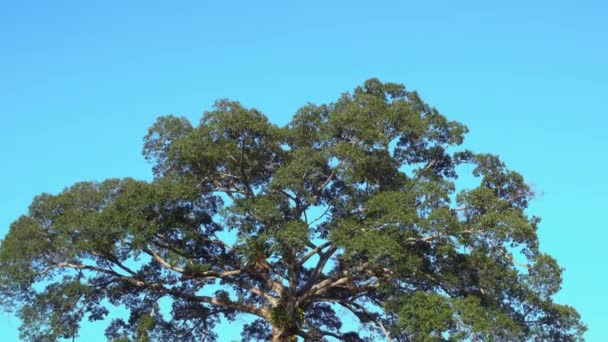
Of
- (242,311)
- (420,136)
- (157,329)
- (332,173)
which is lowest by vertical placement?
(157,329)

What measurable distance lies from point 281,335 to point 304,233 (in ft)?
12.8

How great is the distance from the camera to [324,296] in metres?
22.1

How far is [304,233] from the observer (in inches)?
719

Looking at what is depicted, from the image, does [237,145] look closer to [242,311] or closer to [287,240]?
[287,240]

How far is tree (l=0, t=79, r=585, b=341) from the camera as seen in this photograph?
1814 cm

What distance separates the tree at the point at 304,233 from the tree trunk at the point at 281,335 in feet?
0.13

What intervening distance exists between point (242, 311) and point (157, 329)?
8.21ft

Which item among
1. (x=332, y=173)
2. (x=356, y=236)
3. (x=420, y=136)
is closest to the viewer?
(x=356, y=236)

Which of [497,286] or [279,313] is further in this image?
[279,313]

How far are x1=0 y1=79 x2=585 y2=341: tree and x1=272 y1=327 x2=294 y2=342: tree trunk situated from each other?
1.5 inches

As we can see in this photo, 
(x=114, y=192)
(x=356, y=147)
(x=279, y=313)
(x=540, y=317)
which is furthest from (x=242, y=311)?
(x=540, y=317)

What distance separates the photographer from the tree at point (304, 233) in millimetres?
18141

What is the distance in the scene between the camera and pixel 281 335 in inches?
816

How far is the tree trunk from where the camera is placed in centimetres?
2070
